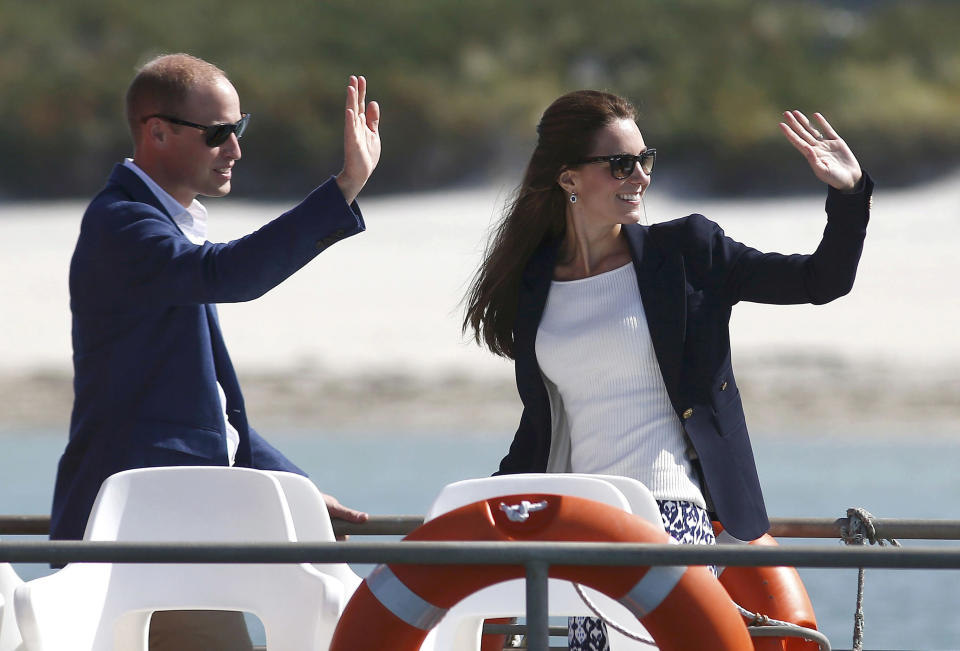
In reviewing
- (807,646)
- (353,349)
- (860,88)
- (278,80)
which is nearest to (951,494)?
(353,349)

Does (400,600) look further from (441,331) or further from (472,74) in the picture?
(472,74)

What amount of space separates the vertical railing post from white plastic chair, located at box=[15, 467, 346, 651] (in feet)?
1.32

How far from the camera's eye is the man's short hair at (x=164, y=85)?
272 centimetres

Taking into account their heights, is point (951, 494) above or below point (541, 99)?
below

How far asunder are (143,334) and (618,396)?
756 mm

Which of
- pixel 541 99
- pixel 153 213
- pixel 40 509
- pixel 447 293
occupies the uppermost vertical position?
pixel 541 99

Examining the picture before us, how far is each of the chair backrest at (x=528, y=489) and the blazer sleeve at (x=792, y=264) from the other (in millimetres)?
450

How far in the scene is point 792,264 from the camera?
8.57 ft

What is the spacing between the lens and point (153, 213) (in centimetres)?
259

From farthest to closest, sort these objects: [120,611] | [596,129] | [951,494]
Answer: [951,494] < [596,129] < [120,611]

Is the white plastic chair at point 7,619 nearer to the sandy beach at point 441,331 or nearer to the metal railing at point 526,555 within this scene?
the metal railing at point 526,555

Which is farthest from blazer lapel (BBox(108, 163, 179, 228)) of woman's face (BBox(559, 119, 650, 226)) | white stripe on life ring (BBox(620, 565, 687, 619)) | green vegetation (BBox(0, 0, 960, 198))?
green vegetation (BBox(0, 0, 960, 198))

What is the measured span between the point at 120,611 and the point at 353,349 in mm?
25118

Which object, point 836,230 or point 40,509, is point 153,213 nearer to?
point 836,230
